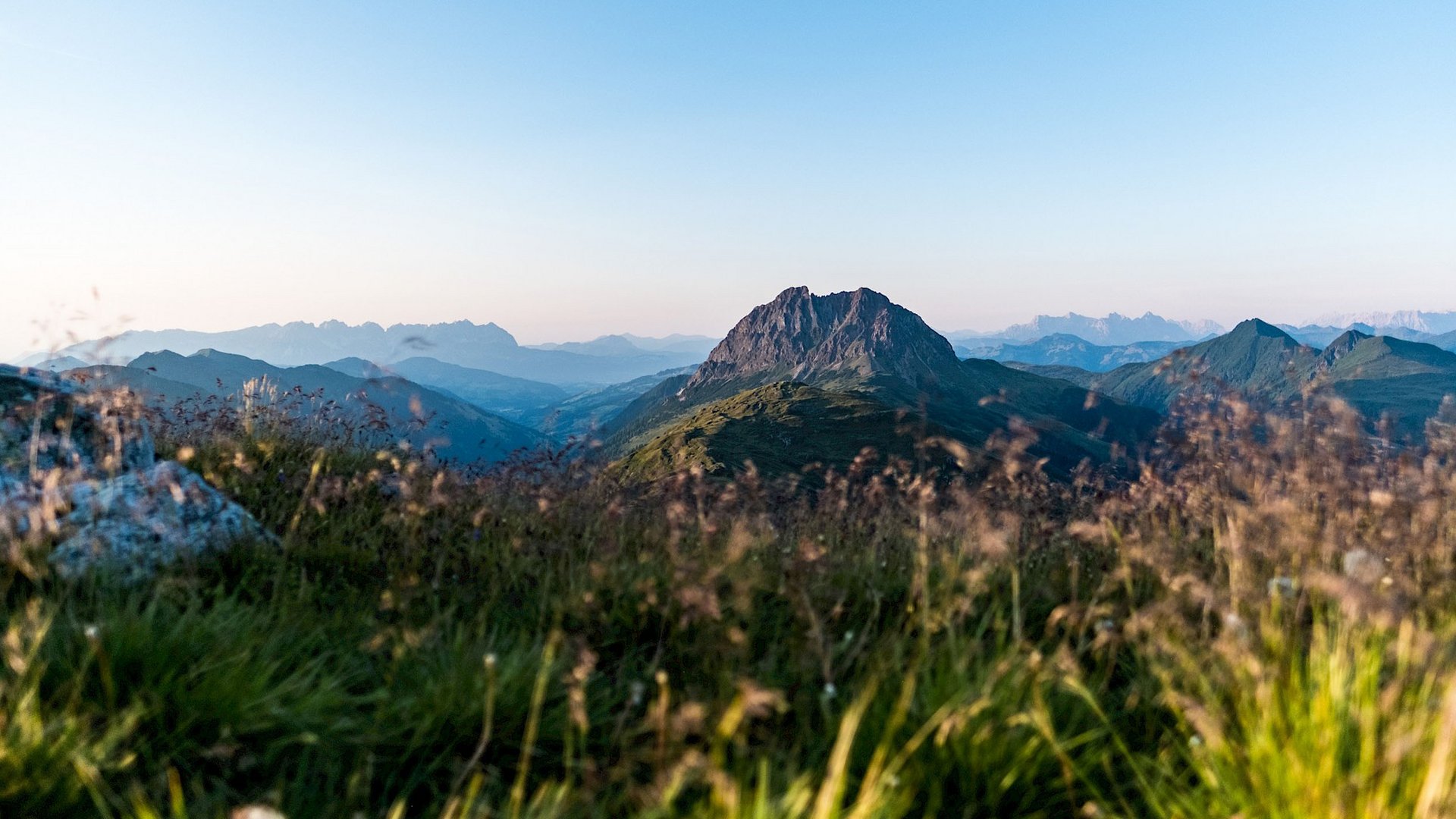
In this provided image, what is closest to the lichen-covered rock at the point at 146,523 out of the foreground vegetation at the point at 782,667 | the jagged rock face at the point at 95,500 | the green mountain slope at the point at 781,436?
the jagged rock face at the point at 95,500

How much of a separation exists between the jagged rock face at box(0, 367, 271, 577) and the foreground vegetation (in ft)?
0.62

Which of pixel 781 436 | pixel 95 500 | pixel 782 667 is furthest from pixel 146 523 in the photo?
pixel 781 436

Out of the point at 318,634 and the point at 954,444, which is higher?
the point at 954,444

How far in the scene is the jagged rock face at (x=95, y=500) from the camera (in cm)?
430

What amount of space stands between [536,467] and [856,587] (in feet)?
13.2

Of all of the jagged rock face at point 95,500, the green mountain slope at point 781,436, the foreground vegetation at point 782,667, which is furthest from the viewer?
the green mountain slope at point 781,436

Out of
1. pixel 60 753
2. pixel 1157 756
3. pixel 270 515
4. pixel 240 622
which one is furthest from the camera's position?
pixel 270 515

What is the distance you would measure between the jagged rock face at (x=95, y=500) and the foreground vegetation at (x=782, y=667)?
0.62 feet

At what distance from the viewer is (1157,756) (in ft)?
10.1

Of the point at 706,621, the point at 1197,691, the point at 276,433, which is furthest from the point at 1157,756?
the point at 276,433

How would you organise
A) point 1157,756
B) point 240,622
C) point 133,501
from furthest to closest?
1. point 133,501
2. point 240,622
3. point 1157,756

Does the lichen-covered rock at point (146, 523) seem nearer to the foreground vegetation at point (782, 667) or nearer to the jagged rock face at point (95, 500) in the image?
the jagged rock face at point (95, 500)

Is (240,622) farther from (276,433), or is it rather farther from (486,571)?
(276,433)

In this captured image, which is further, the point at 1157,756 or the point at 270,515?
the point at 270,515
